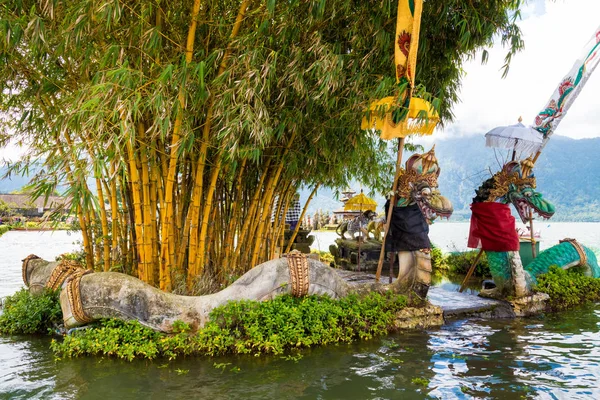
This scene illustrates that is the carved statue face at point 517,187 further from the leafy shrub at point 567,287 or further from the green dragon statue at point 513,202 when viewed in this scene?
the leafy shrub at point 567,287

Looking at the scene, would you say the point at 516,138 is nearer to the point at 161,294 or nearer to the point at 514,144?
the point at 514,144

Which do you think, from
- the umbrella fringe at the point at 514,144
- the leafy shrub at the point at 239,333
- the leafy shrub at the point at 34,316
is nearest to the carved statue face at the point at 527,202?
the umbrella fringe at the point at 514,144

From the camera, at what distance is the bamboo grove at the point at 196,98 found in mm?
3613

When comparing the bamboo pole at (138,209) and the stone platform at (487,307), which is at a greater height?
the bamboo pole at (138,209)

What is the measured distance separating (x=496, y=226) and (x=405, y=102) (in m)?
2.12

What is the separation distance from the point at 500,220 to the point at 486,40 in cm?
208

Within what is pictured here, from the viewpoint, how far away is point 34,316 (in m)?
4.63

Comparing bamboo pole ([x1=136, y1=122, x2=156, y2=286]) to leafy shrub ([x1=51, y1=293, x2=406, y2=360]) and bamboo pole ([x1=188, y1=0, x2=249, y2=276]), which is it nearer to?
bamboo pole ([x1=188, y1=0, x2=249, y2=276])

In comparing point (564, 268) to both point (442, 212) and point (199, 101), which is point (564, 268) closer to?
point (442, 212)

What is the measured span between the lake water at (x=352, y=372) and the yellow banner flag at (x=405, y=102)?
81.4 inches

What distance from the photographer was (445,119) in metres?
6.52

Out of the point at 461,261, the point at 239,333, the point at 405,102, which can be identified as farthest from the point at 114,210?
the point at 461,261

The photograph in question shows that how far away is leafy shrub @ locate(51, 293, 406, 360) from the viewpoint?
151 inches

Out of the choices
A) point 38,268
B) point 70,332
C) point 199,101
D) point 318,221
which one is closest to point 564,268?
point 199,101
